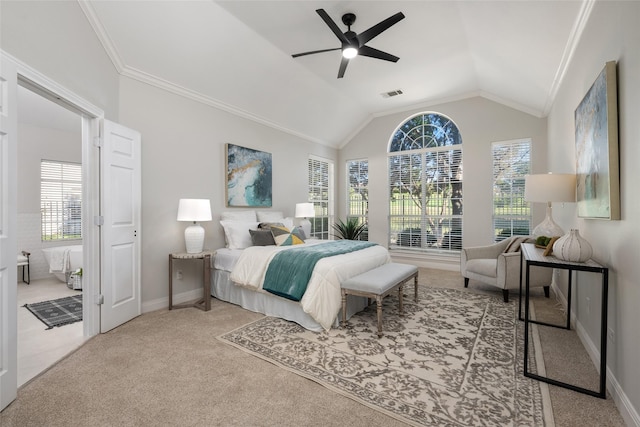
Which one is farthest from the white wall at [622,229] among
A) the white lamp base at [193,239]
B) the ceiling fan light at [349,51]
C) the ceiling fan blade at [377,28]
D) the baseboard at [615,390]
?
the white lamp base at [193,239]

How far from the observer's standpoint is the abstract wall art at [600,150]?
5.97 ft

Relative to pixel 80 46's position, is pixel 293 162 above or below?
below

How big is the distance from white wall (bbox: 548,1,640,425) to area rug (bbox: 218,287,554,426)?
0.44 meters

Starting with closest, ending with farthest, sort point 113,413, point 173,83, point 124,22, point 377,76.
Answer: point 113,413, point 124,22, point 173,83, point 377,76

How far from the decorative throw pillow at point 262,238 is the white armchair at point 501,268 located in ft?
9.24

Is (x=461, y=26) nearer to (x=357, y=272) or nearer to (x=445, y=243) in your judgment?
(x=357, y=272)

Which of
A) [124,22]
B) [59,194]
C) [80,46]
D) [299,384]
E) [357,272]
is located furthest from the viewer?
[59,194]

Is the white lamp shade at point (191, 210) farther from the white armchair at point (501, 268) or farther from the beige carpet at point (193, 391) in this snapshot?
the white armchair at point (501, 268)

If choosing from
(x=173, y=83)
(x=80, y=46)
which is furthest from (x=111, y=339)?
(x=173, y=83)

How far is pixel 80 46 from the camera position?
8.67ft

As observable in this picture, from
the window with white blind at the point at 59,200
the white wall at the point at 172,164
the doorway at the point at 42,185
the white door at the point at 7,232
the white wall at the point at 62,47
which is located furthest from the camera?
the window with white blind at the point at 59,200

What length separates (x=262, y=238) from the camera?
3979 mm

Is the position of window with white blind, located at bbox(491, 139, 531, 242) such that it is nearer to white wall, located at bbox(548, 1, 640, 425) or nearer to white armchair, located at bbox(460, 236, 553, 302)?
white armchair, located at bbox(460, 236, 553, 302)

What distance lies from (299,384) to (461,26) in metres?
4.01
